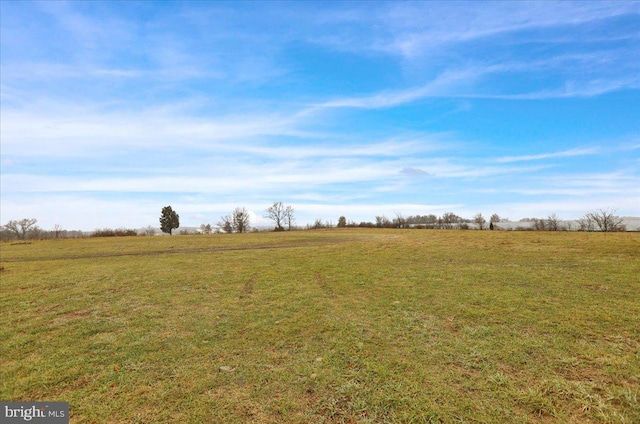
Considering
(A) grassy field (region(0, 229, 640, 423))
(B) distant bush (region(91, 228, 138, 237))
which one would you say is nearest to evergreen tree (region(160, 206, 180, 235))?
(B) distant bush (region(91, 228, 138, 237))

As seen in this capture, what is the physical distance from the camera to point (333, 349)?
4.72 meters

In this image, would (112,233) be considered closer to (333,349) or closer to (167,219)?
(167,219)

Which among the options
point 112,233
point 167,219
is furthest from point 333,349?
point 167,219

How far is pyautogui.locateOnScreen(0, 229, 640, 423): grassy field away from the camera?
3.31 metres

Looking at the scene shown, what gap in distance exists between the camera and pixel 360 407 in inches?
130

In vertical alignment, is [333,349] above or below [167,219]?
below

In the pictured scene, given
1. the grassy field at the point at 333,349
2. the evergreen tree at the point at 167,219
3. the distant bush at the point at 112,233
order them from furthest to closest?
the evergreen tree at the point at 167,219 → the distant bush at the point at 112,233 → the grassy field at the point at 333,349

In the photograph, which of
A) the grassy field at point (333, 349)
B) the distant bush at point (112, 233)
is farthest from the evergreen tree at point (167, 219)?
the grassy field at point (333, 349)

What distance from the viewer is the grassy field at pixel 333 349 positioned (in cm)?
331

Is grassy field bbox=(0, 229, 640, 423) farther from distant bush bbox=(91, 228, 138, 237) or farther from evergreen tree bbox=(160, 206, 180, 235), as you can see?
evergreen tree bbox=(160, 206, 180, 235)

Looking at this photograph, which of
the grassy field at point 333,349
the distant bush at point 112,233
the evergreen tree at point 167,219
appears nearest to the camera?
the grassy field at point 333,349

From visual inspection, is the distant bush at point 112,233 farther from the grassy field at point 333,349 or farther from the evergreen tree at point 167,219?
the grassy field at point 333,349

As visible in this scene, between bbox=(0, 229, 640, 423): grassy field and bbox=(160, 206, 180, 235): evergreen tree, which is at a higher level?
bbox=(160, 206, 180, 235): evergreen tree

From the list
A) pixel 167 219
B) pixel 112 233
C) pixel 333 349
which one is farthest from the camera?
pixel 167 219
